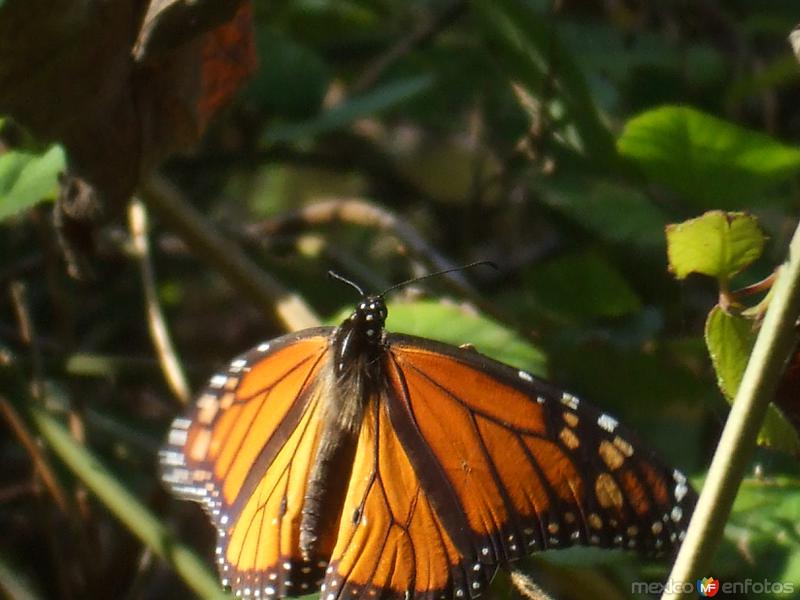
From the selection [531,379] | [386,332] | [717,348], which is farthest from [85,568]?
[717,348]

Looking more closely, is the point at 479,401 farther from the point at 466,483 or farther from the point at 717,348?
the point at 717,348

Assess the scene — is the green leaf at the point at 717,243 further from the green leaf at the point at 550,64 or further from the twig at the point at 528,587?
the green leaf at the point at 550,64

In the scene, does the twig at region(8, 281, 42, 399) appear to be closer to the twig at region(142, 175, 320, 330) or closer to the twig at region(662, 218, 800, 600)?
the twig at region(142, 175, 320, 330)

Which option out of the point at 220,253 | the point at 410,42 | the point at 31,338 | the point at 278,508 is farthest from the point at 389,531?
the point at 410,42

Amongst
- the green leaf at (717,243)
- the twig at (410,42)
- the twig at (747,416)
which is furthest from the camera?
the twig at (410,42)

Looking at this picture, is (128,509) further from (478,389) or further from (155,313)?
(478,389)

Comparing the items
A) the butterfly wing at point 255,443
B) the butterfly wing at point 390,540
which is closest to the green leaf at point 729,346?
the butterfly wing at point 390,540

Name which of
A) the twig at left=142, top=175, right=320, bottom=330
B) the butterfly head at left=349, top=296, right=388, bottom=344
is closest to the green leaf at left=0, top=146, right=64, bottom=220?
the twig at left=142, top=175, right=320, bottom=330
